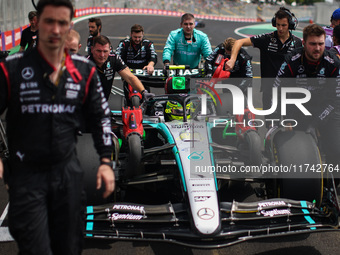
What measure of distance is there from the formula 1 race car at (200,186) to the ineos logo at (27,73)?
5.44ft

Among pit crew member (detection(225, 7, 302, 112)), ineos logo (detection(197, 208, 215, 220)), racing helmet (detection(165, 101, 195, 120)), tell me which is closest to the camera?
ineos logo (detection(197, 208, 215, 220))

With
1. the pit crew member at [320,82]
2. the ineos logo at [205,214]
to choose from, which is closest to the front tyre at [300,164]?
the pit crew member at [320,82]

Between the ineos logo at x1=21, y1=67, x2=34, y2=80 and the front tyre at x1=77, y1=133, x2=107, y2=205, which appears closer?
the ineos logo at x1=21, y1=67, x2=34, y2=80

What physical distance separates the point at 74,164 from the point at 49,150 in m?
0.22

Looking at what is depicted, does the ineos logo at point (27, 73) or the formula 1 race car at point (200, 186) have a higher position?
the ineos logo at point (27, 73)

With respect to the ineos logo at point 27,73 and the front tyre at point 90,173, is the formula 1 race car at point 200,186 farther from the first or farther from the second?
the ineos logo at point 27,73

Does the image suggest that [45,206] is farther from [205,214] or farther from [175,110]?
[175,110]

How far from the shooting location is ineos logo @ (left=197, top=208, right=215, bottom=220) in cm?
Answer: 420

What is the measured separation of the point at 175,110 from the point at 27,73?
365 centimetres

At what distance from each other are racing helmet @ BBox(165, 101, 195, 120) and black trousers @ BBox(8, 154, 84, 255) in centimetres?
333

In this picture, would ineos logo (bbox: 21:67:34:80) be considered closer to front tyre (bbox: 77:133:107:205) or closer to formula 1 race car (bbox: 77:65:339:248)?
formula 1 race car (bbox: 77:65:339:248)

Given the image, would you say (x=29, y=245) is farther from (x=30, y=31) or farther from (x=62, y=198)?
(x=30, y=31)

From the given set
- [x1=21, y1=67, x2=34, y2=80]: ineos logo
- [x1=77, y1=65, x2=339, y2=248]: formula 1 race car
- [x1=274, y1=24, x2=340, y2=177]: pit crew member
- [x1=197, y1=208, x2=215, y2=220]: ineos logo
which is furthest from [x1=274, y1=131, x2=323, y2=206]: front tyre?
[x1=21, y1=67, x2=34, y2=80]: ineos logo

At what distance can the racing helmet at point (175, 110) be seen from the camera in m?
6.42
